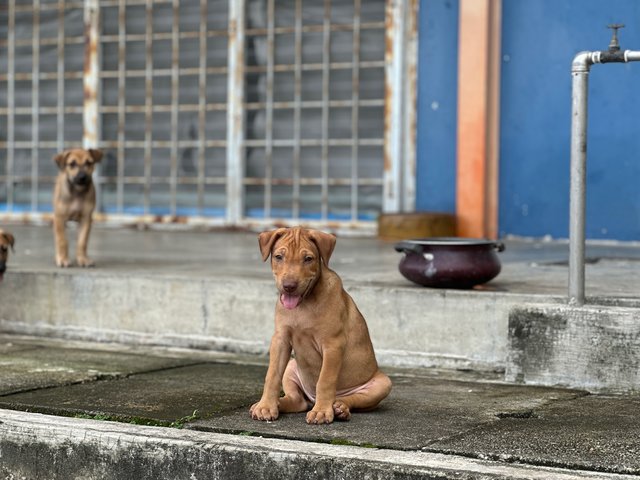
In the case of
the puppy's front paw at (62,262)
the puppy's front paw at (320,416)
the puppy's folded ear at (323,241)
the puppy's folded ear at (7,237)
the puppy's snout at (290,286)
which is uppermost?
the puppy's folded ear at (323,241)

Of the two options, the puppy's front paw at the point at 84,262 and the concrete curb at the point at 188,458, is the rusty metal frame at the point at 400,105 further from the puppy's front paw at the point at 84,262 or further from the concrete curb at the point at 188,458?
the concrete curb at the point at 188,458

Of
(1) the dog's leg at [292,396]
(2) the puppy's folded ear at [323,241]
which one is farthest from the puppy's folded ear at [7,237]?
(2) the puppy's folded ear at [323,241]

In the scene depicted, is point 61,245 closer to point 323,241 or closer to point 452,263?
point 452,263

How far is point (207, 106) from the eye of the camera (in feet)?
38.5

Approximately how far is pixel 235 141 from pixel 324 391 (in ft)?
23.5

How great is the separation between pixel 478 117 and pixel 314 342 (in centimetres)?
582

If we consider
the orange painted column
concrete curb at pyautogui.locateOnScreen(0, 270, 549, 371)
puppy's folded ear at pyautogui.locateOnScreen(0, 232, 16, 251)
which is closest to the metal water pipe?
concrete curb at pyautogui.locateOnScreen(0, 270, 549, 371)

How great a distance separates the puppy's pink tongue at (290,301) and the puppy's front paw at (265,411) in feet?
1.30

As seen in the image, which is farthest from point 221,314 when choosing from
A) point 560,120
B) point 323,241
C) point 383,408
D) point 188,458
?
point 560,120

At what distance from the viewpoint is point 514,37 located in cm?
1021

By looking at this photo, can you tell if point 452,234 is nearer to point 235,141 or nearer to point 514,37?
point 514,37

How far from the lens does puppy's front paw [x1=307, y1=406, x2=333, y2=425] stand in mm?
4562

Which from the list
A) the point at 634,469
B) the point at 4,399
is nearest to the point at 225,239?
the point at 4,399

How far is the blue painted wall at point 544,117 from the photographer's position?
9695mm
